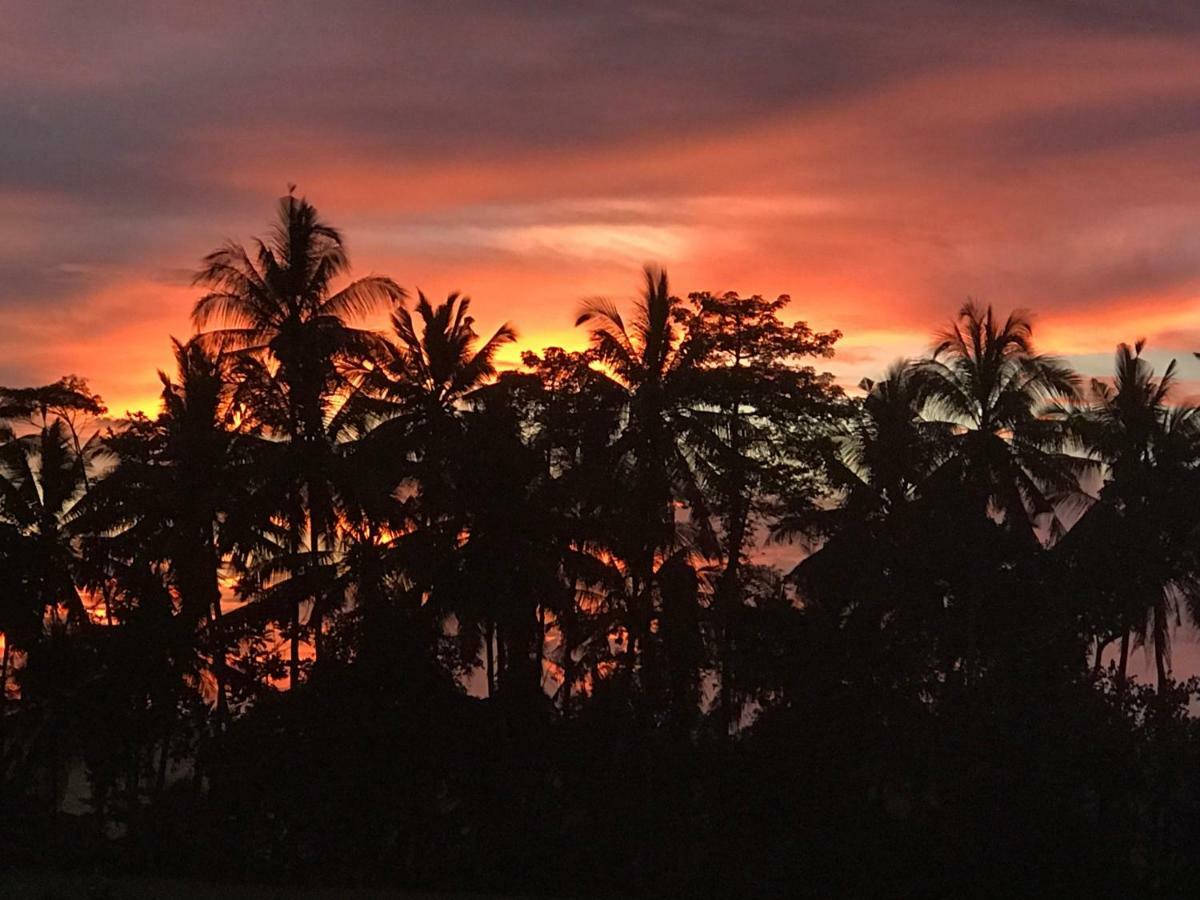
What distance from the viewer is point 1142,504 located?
1497 inches

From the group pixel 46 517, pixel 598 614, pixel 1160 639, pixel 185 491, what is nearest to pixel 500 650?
pixel 598 614

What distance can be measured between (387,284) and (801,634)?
41.7 ft

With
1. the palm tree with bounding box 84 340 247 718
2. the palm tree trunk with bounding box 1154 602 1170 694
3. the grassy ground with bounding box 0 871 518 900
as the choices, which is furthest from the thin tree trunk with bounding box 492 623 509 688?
the palm tree trunk with bounding box 1154 602 1170 694

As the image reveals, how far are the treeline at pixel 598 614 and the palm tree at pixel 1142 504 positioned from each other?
136 millimetres

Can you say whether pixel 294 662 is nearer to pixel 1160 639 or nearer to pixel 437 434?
pixel 437 434

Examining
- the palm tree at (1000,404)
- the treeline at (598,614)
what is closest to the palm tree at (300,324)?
the treeline at (598,614)

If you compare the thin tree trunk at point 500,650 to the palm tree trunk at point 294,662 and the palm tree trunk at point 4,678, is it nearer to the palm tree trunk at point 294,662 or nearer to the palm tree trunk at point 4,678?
the palm tree trunk at point 294,662

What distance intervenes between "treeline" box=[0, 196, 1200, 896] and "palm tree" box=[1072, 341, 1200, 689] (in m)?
0.14

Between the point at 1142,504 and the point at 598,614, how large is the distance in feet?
47.9

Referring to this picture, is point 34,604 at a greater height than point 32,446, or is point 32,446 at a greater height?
point 32,446

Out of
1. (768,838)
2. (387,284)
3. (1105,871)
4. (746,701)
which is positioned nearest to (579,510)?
(387,284)

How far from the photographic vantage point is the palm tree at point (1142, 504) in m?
33.2

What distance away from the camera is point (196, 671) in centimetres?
3250

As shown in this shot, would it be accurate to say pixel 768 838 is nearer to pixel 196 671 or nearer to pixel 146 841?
pixel 146 841
